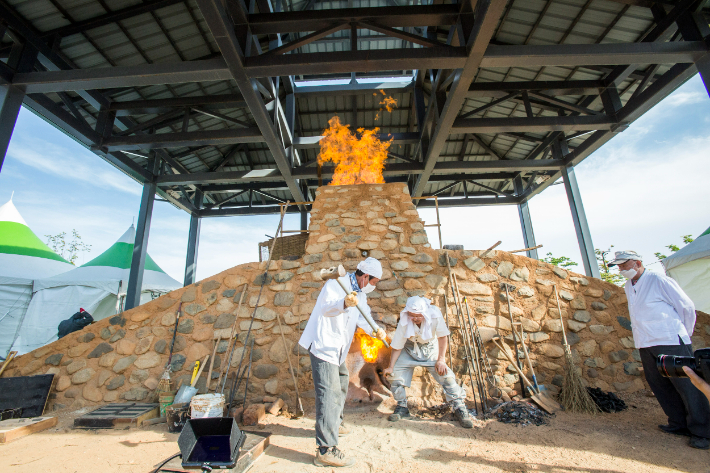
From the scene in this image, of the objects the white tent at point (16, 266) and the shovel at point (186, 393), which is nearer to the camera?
the shovel at point (186, 393)

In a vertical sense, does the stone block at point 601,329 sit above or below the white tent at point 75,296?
below

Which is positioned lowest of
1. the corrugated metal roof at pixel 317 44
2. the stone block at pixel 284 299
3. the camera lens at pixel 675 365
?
the camera lens at pixel 675 365

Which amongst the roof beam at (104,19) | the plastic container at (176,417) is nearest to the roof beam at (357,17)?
the roof beam at (104,19)

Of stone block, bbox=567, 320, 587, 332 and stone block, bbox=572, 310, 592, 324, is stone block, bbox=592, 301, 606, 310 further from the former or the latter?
stone block, bbox=567, 320, 587, 332

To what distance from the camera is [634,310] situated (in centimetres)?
346

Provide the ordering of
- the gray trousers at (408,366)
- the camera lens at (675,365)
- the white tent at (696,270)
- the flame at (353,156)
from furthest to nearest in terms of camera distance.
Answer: the flame at (353,156), the white tent at (696,270), the gray trousers at (408,366), the camera lens at (675,365)

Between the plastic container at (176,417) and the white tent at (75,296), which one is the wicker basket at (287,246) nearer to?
the plastic container at (176,417)

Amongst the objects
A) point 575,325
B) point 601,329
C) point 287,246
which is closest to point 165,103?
point 287,246

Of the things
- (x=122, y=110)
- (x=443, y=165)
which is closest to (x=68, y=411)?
(x=122, y=110)

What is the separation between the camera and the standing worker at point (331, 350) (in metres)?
2.70

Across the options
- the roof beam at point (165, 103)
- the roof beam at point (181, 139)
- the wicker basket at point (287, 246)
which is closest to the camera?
the roof beam at point (181, 139)

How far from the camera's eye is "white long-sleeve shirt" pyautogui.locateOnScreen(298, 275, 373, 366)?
2.87 meters

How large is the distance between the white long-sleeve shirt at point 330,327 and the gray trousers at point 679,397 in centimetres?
304

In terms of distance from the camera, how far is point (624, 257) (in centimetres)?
345
